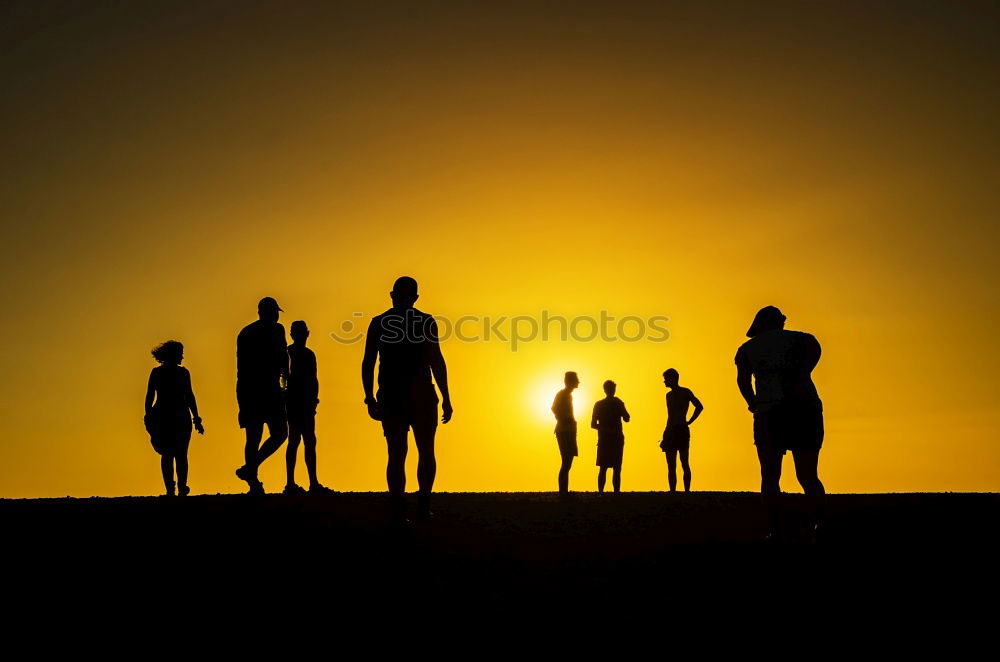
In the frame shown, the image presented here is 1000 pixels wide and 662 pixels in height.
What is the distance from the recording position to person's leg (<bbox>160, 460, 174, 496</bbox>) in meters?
15.8

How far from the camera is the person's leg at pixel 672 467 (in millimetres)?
18500

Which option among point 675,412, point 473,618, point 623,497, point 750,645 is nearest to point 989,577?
point 750,645

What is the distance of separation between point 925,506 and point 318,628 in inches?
339

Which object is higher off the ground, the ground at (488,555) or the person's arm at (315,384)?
the person's arm at (315,384)

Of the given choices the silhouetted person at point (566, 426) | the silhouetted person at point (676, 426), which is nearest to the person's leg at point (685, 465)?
the silhouetted person at point (676, 426)

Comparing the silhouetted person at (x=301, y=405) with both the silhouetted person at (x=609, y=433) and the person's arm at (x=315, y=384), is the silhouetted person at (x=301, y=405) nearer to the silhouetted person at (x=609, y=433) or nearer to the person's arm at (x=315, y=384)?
the person's arm at (x=315, y=384)

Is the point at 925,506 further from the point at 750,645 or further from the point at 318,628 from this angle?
the point at 318,628

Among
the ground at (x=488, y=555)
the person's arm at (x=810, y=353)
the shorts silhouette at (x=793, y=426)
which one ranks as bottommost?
the ground at (x=488, y=555)

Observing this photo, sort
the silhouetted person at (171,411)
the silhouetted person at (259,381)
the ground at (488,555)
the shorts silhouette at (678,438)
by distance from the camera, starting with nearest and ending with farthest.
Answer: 1. the ground at (488,555)
2. the silhouetted person at (259,381)
3. the silhouetted person at (171,411)
4. the shorts silhouette at (678,438)

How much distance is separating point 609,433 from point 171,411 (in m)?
7.66

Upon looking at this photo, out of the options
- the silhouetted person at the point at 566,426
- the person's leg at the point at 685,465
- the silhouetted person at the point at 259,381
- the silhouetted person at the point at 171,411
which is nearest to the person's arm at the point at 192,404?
the silhouetted person at the point at 171,411

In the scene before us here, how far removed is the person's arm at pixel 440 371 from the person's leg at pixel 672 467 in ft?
29.1

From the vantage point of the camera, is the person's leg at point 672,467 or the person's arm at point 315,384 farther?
the person's leg at point 672,467

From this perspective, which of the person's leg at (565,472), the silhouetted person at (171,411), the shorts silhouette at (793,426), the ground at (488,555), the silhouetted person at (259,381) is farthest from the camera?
the person's leg at (565,472)
